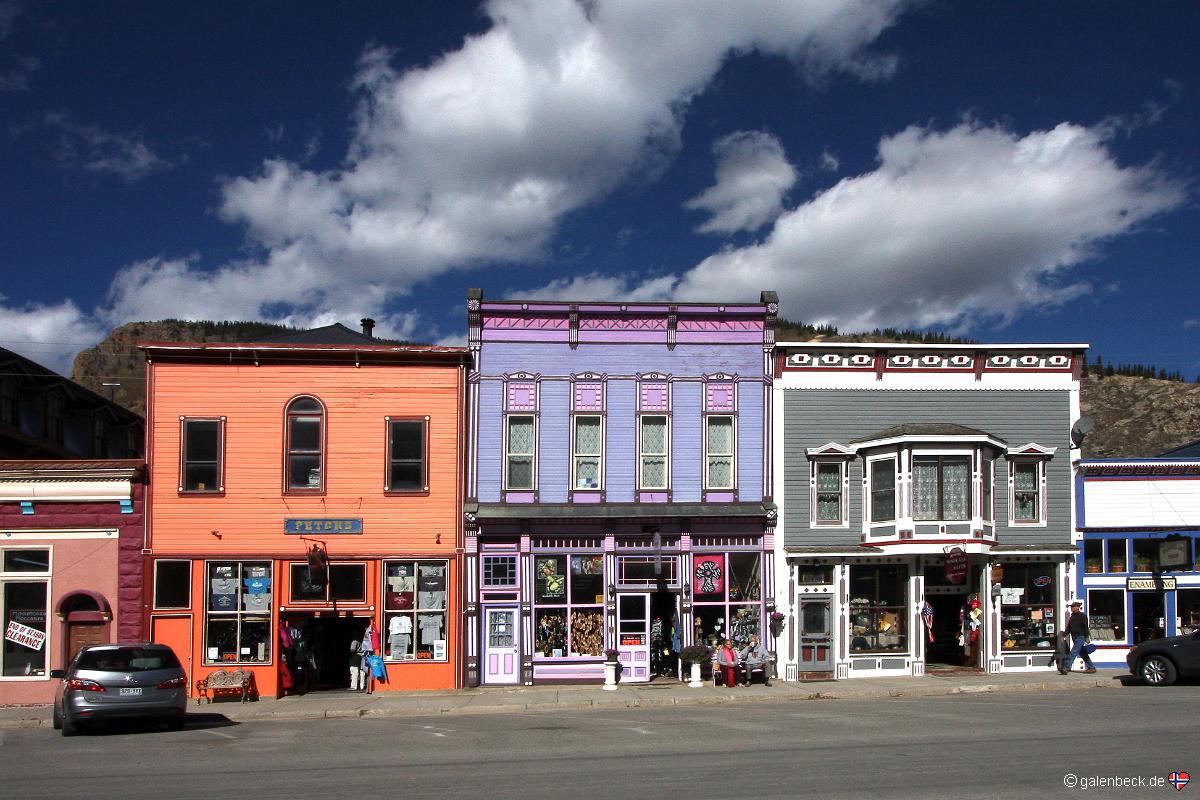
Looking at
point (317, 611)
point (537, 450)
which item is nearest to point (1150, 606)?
point (537, 450)

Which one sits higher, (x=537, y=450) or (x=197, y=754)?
(x=537, y=450)

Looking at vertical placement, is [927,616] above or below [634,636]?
above

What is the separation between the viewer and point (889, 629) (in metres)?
27.0

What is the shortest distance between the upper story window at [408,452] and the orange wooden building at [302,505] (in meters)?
0.03

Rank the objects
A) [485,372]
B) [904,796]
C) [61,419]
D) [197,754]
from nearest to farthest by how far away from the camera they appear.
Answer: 1. [904,796]
2. [197,754]
3. [485,372]
4. [61,419]

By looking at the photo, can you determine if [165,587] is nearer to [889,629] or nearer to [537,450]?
[537,450]

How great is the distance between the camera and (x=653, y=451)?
27125mm

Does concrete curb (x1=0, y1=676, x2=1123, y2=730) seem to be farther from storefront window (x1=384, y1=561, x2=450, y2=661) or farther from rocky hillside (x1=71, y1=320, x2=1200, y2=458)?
rocky hillside (x1=71, y1=320, x2=1200, y2=458)

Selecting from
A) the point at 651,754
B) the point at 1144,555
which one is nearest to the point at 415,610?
the point at 651,754

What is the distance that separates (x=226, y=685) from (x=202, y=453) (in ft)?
18.3

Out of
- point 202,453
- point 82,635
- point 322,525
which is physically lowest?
point 82,635

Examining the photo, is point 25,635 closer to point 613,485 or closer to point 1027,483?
point 613,485

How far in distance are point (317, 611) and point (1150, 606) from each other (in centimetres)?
2098

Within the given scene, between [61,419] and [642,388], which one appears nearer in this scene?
[642,388]
